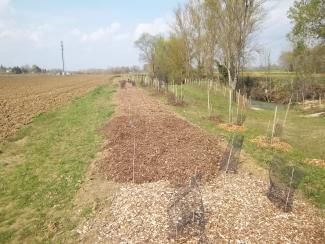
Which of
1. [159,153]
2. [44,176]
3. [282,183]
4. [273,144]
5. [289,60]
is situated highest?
[289,60]

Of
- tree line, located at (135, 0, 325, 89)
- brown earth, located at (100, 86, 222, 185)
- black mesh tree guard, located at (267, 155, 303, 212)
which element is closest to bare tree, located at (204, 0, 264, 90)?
tree line, located at (135, 0, 325, 89)

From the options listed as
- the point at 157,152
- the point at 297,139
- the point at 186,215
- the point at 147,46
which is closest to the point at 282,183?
the point at 186,215

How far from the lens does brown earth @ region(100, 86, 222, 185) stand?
A: 1115 centimetres

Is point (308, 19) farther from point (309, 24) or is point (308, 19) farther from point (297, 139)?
point (297, 139)

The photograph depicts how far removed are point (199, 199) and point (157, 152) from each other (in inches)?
165

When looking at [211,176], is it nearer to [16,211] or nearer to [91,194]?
[91,194]

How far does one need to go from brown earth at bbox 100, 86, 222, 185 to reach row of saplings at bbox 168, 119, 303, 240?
2.06 feet

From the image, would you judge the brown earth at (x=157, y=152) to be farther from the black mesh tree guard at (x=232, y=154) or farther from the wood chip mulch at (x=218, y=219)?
the wood chip mulch at (x=218, y=219)

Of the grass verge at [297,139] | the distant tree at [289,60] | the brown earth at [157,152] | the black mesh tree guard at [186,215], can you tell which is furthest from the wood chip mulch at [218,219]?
the distant tree at [289,60]

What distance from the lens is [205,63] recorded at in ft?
173

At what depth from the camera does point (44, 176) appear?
11.9 metres

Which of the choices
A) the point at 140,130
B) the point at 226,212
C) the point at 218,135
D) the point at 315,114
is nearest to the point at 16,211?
the point at 226,212

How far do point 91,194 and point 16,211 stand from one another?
2.19 meters

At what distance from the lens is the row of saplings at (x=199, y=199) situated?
7810 mm
